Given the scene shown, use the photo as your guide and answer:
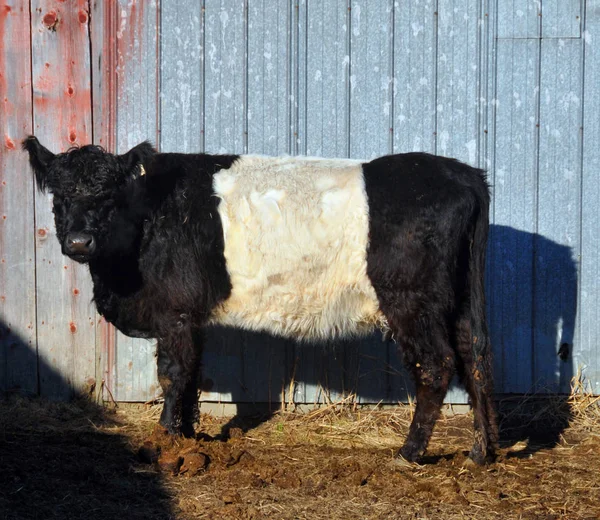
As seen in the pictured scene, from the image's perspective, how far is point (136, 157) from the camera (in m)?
4.95

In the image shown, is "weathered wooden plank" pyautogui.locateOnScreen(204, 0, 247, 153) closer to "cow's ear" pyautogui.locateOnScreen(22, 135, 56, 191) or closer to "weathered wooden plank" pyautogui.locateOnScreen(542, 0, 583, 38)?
"cow's ear" pyautogui.locateOnScreen(22, 135, 56, 191)

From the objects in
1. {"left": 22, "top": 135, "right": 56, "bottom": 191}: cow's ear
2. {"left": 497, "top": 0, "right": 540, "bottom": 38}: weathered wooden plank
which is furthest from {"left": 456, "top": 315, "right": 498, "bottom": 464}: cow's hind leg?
{"left": 22, "top": 135, "right": 56, "bottom": 191}: cow's ear

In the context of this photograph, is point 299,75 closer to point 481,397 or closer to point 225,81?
point 225,81

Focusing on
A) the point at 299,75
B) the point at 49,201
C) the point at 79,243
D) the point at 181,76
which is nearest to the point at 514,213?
the point at 299,75

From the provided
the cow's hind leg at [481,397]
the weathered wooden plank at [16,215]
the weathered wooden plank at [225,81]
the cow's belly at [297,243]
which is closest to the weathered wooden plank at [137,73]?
the weathered wooden plank at [225,81]

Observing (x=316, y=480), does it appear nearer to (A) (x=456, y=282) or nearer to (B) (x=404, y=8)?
(A) (x=456, y=282)

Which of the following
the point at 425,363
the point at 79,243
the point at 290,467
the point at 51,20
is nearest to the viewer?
the point at 79,243

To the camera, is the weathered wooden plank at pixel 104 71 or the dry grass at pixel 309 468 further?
the weathered wooden plank at pixel 104 71

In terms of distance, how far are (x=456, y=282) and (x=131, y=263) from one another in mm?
2145

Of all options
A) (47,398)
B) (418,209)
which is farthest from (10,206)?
(418,209)

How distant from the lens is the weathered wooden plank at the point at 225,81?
615 centimetres

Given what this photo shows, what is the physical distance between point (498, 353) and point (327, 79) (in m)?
2.60

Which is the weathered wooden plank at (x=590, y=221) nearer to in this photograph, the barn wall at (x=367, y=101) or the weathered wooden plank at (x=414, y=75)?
the barn wall at (x=367, y=101)

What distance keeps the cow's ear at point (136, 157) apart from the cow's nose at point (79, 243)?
57 cm
